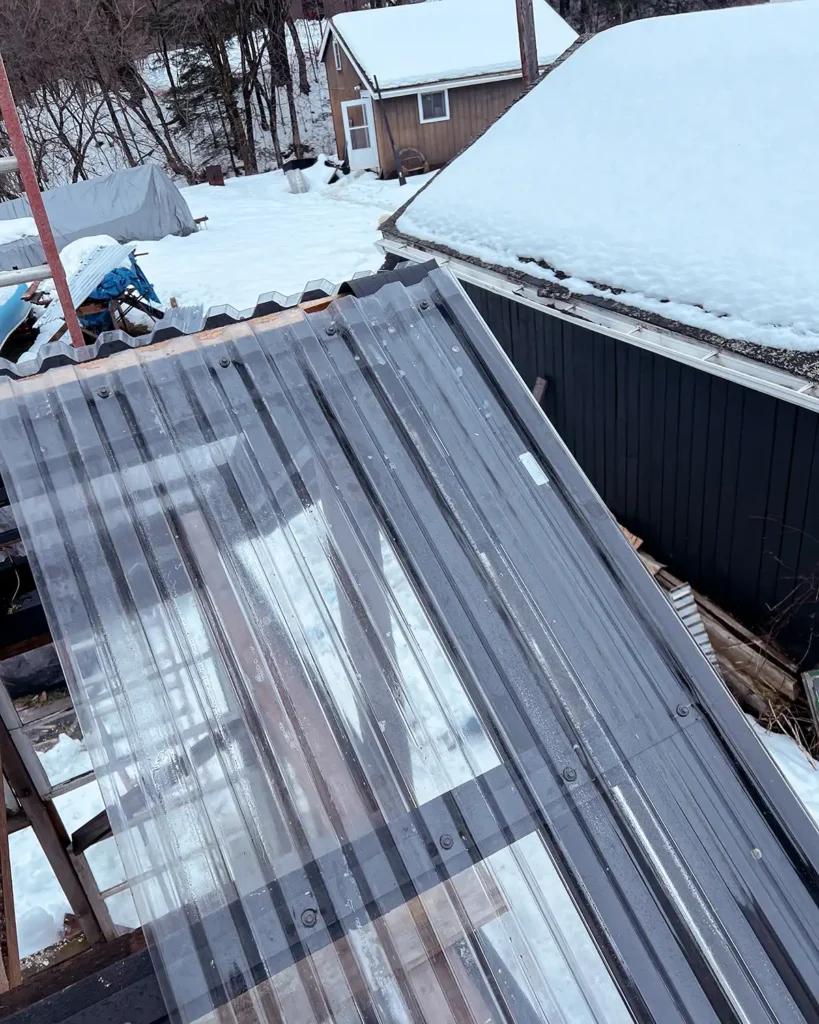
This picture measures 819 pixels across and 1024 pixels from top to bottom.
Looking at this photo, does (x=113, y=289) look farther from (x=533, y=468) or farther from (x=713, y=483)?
(x=533, y=468)

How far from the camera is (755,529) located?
18.5 ft

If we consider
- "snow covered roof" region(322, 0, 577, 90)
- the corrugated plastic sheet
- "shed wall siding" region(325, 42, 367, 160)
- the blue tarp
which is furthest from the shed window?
the corrugated plastic sheet

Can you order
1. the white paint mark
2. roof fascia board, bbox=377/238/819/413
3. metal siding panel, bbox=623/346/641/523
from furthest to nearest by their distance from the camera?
1. metal siding panel, bbox=623/346/641/523
2. roof fascia board, bbox=377/238/819/413
3. the white paint mark

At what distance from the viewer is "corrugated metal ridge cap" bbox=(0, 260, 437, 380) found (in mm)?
2139

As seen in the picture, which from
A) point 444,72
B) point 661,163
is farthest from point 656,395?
point 444,72

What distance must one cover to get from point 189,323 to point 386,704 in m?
1.37

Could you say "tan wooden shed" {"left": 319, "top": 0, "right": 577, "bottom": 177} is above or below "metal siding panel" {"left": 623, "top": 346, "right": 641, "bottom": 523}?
above

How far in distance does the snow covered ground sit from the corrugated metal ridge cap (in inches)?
357

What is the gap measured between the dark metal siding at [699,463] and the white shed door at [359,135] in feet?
50.3

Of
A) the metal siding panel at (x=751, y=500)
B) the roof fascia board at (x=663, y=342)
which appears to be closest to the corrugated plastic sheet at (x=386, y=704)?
the roof fascia board at (x=663, y=342)

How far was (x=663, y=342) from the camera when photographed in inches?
203

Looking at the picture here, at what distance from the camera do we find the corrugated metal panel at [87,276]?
36.3ft

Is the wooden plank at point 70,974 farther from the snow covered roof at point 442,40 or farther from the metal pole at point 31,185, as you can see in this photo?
the snow covered roof at point 442,40

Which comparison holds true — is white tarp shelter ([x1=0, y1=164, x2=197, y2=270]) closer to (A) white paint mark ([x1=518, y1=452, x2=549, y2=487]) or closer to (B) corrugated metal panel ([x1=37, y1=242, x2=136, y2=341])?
(B) corrugated metal panel ([x1=37, y1=242, x2=136, y2=341])
